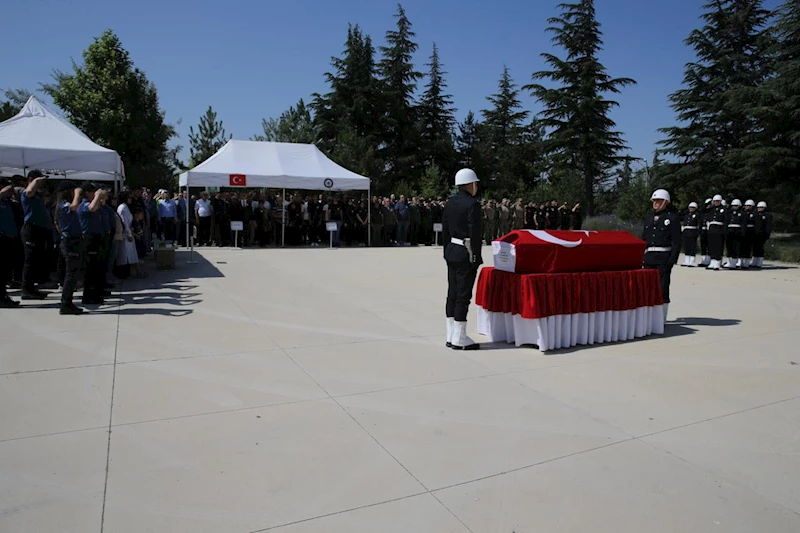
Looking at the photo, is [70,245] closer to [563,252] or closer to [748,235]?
[563,252]

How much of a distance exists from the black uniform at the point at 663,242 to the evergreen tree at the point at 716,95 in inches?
1061

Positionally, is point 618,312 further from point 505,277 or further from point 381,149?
point 381,149

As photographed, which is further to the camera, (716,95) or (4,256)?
(716,95)

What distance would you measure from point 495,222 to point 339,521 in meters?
23.8

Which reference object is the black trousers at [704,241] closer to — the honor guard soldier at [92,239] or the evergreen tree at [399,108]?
the honor guard soldier at [92,239]

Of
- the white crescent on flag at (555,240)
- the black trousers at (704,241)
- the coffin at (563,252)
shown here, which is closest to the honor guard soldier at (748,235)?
the black trousers at (704,241)

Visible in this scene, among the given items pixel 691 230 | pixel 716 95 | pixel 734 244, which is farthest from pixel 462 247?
pixel 716 95

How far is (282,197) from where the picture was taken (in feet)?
72.1

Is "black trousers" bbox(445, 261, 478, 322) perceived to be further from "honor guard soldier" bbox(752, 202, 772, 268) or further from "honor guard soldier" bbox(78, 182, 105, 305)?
"honor guard soldier" bbox(752, 202, 772, 268)

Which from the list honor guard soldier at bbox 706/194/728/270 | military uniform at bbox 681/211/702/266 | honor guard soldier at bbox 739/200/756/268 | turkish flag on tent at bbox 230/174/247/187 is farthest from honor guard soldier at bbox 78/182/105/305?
honor guard soldier at bbox 739/200/756/268

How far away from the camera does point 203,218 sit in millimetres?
20734

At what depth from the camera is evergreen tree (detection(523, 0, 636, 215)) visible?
41.6m

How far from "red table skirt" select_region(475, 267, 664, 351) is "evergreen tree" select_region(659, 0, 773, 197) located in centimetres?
2782

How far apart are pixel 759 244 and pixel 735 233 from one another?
132 centimetres
